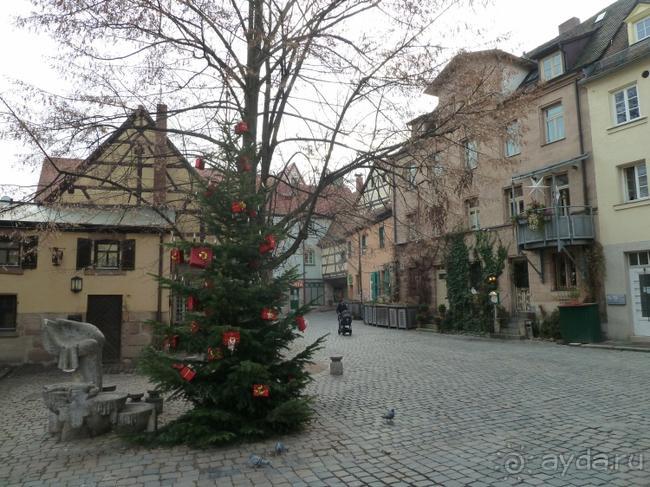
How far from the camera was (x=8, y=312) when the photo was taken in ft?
48.2

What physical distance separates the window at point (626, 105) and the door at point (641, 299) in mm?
5210

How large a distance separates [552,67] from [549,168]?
4629 millimetres

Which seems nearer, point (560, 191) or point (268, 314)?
point (268, 314)

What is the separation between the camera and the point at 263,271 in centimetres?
712

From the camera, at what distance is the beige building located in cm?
1612

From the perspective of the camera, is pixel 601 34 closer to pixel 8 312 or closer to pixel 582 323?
pixel 582 323

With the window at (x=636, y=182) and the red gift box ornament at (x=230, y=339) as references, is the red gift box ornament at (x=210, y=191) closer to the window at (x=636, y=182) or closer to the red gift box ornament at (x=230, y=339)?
the red gift box ornament at (x=230, y=339)

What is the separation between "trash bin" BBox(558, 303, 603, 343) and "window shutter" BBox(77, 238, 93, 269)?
15.7 metres

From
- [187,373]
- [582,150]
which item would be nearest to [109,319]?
[187,373]

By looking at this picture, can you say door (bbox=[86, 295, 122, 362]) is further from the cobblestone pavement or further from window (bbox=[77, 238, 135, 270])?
the cobblestone pavement

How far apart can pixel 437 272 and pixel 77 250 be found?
1727 centimetres

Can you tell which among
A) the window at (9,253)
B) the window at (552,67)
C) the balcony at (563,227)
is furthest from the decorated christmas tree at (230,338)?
the window at (552,67)

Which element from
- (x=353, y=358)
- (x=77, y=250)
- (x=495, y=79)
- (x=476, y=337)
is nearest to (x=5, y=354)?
(x=77, y=250)

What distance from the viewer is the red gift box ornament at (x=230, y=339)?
230 inches
